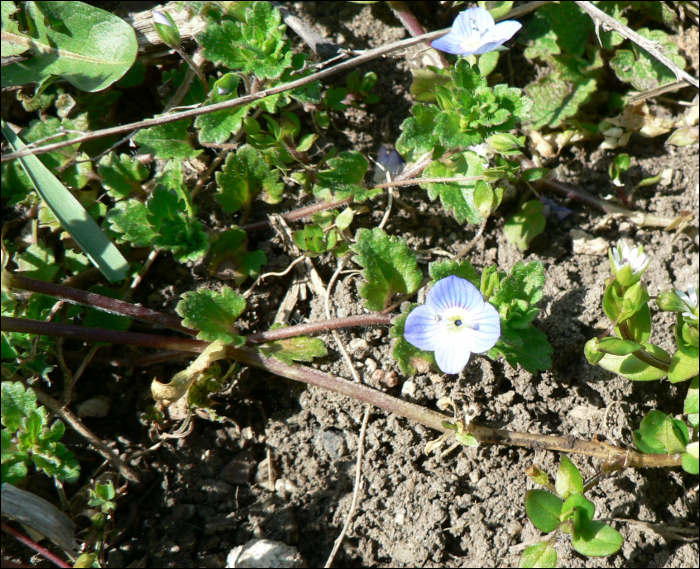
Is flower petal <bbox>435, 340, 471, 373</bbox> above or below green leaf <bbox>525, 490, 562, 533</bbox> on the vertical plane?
above

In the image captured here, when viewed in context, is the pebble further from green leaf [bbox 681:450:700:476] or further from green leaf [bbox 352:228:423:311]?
green leaf [bbox 681:450:700:476]

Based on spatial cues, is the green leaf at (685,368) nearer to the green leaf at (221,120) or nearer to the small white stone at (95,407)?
the green leaf at (221,120)

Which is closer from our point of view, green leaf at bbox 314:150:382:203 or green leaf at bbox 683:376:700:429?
green leaf at bbox 683:376:700:429

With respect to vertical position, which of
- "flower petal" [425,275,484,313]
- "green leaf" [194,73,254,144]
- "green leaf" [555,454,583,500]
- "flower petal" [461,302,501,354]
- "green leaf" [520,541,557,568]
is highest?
"green leaf" [194,73,254,144]

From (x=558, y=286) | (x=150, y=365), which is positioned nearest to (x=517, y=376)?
(x=558, y=286)

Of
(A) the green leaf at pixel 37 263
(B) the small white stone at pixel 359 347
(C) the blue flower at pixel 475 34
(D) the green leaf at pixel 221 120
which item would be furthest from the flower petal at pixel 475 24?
(A) the green leaf at pixel 37 263

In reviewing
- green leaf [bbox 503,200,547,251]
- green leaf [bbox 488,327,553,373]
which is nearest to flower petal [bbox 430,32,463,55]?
green leaf [bbox 503,200,547,251]

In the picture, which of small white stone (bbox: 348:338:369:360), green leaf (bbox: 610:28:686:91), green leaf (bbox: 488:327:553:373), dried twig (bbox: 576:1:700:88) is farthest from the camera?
green leaf (bbox: 610:28:686:91)

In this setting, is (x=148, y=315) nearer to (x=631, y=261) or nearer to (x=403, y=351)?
(x=403, y=351)
